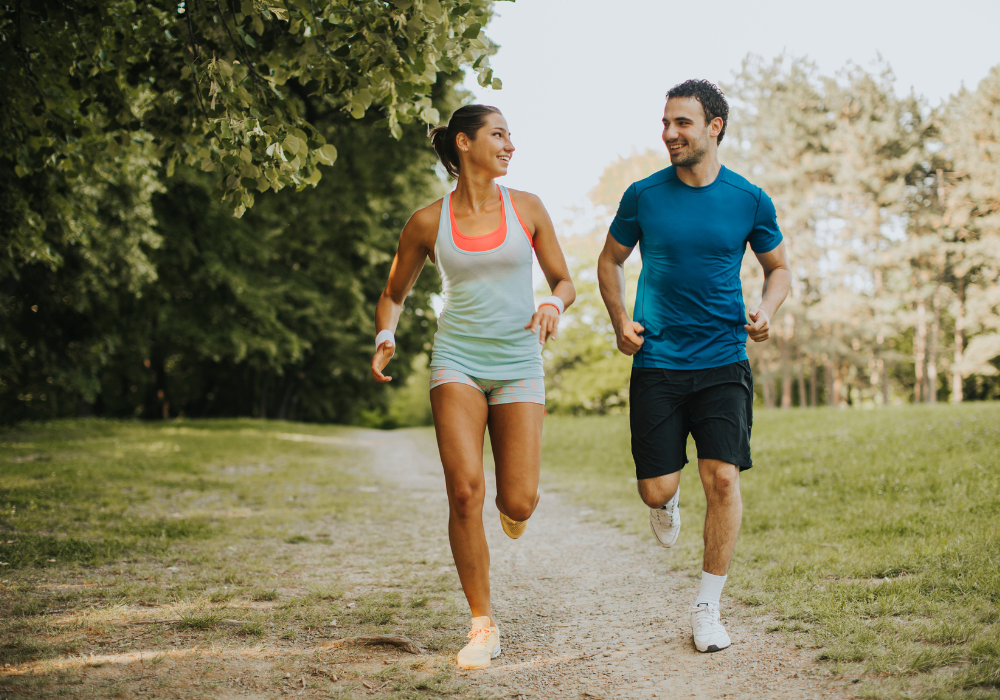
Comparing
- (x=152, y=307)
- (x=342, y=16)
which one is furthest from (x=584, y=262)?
(x=342, y=16)

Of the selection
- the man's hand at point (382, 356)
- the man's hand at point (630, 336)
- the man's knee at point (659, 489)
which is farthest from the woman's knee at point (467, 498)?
the man's hand at point (630, 336)

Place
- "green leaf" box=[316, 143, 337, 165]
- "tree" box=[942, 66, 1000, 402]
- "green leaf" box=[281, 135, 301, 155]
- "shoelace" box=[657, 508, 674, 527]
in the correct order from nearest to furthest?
"shoelace" box=[657, 508, 674, 527], "green leaf" box=[281, 135, 301, 155], "green leaf" box=[316, 143, 337, 165], "tree" box=[942, 66, 1000, 402]

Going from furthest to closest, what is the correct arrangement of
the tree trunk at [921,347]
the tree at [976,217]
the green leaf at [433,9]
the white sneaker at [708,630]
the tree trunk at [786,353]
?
1. the tree trunk at [786,353]
2. the tree trunk at [921,347]
3. the tree at [976,217]
4. the green leaf at [433,9]
5. the white sneaker at [708,630]

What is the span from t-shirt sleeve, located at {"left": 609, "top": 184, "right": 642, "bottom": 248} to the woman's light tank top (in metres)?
0.61

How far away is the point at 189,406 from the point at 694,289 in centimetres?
3560

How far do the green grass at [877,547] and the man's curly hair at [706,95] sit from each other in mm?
2520

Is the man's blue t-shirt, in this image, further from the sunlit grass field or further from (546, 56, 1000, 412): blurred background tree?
(546, 56, 1000, 412): blurred background tree

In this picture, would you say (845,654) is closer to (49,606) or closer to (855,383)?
(49,606)

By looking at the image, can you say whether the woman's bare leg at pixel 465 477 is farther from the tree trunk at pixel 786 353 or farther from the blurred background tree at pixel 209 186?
the tree trunk at pixel 786 353

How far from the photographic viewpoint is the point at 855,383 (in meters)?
46.1

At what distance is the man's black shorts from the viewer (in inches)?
147

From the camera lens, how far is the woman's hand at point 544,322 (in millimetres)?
3545

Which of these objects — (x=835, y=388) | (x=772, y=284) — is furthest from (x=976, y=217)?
(x=772, y=284)

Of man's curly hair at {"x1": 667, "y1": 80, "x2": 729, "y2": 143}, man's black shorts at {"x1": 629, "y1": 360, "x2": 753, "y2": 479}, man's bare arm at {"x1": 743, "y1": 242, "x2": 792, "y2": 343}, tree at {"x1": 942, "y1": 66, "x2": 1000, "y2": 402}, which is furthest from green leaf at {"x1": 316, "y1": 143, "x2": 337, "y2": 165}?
tree at {"x1": 942, "y1": 66, "x2": 1000, "y2": 402}
